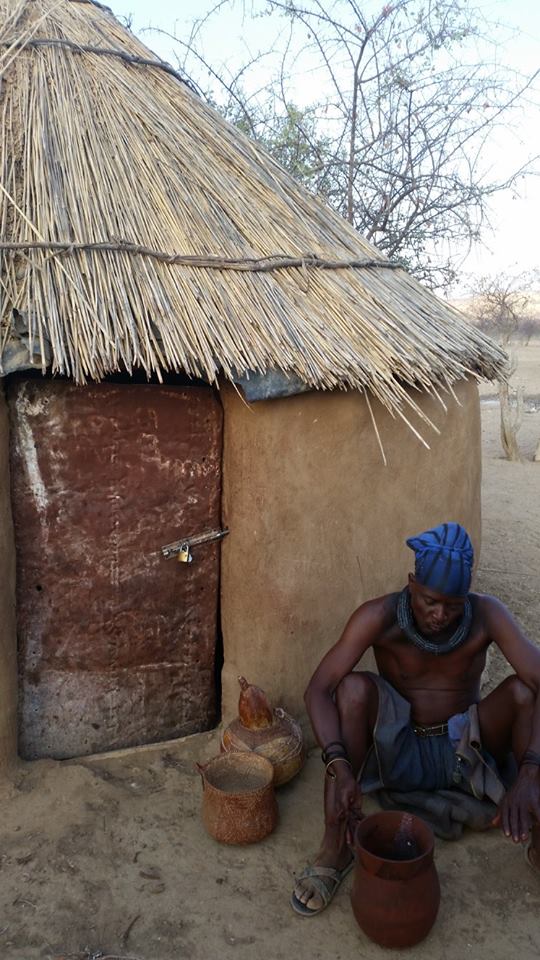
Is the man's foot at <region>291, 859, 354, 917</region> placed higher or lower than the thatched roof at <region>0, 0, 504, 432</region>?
lower

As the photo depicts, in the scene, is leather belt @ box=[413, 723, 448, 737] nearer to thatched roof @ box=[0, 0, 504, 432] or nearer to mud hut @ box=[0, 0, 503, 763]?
mud hut @ box=[0, 0, 503, 763]

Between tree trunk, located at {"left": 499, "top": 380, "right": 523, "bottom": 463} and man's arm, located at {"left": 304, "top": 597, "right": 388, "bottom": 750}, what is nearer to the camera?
man's arm, located at {"left": 304, "top": 597, "right": 388, "bottom": 750}

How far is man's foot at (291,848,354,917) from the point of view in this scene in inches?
99.3

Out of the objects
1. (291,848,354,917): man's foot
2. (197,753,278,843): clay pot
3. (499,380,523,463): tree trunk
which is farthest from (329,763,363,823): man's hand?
(499,380,523,463): tree trunk

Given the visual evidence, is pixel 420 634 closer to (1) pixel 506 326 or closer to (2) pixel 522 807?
(2) pixel 522 807

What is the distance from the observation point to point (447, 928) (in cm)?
248

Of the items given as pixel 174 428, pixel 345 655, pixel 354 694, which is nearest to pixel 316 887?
pixel 354 694

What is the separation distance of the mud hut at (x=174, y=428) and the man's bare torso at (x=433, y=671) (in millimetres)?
566

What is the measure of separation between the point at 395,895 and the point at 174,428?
5.99 feet

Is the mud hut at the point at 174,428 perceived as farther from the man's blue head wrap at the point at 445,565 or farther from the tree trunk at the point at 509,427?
the tree trunk at the point at 509,427

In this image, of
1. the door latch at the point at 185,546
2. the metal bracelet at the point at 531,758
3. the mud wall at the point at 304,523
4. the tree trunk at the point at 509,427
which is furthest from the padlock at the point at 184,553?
the tree trunk at the point at 509,427

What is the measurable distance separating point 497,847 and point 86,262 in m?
2.62

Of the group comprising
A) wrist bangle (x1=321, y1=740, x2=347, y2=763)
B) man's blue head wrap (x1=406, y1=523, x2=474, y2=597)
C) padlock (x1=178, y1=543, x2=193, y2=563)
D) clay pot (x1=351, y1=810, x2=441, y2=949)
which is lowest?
clay pot (x1=351, y1=810, x2=441, y2=949)

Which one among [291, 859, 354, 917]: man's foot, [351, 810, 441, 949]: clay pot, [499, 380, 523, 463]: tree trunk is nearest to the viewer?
[351, 810, 441, 949]: clay pot
